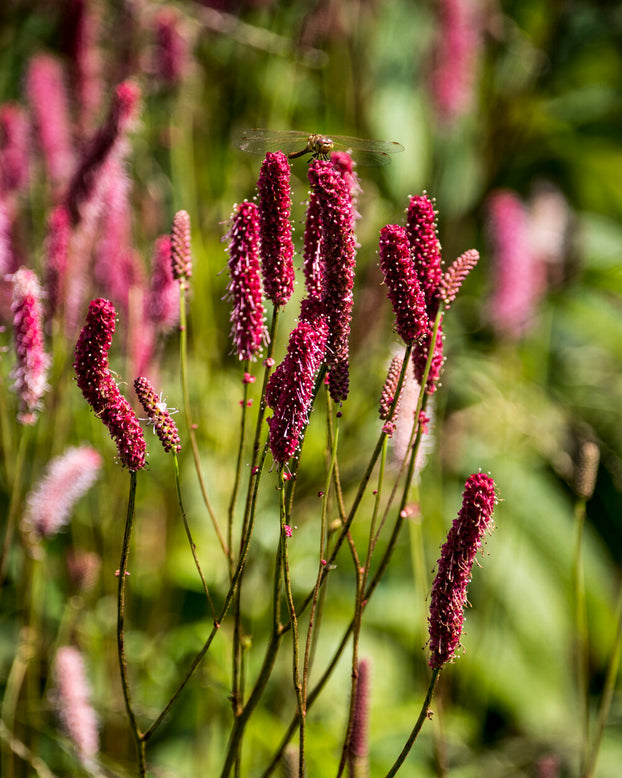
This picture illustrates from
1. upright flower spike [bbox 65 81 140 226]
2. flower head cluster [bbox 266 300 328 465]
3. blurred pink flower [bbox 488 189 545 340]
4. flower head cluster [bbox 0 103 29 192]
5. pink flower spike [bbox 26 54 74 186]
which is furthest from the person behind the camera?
blurred pink flower [bbox 488 189 545 340]

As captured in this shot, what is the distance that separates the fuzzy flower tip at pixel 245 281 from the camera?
0.59 m

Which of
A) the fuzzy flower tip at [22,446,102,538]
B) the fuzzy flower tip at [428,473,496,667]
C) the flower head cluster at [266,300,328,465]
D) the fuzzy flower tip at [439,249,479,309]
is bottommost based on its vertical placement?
the fuzzy flower tip at [22,446,102,538]

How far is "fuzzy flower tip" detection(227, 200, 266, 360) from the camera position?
0.59 meters

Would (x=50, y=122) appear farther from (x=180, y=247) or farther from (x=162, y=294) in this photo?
(x=180, y=247)

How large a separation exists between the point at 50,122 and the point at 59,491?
0.63 metres

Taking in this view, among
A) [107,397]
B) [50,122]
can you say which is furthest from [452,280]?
[50,122]

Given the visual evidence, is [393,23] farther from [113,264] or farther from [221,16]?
[113,264]

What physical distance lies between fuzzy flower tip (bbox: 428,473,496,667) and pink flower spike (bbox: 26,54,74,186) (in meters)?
0.92

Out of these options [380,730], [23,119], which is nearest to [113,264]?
[23,119]

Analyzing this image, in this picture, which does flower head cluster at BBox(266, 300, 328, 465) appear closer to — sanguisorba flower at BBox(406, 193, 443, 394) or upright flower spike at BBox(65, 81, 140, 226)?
sanguisorba flower at BBox(406, 193, 443, 394)

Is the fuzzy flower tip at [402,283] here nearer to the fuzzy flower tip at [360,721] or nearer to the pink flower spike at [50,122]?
the fuzzy flower tip at [360,721]

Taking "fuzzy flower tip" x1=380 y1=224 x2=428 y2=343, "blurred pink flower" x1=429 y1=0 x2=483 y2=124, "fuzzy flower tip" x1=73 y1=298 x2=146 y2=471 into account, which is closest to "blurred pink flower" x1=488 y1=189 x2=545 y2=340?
"blurred pink flower" x1=429 y1=0 x2=483 y2=124

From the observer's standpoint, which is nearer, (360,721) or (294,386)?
(294,386)

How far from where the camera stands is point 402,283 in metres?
0.57
